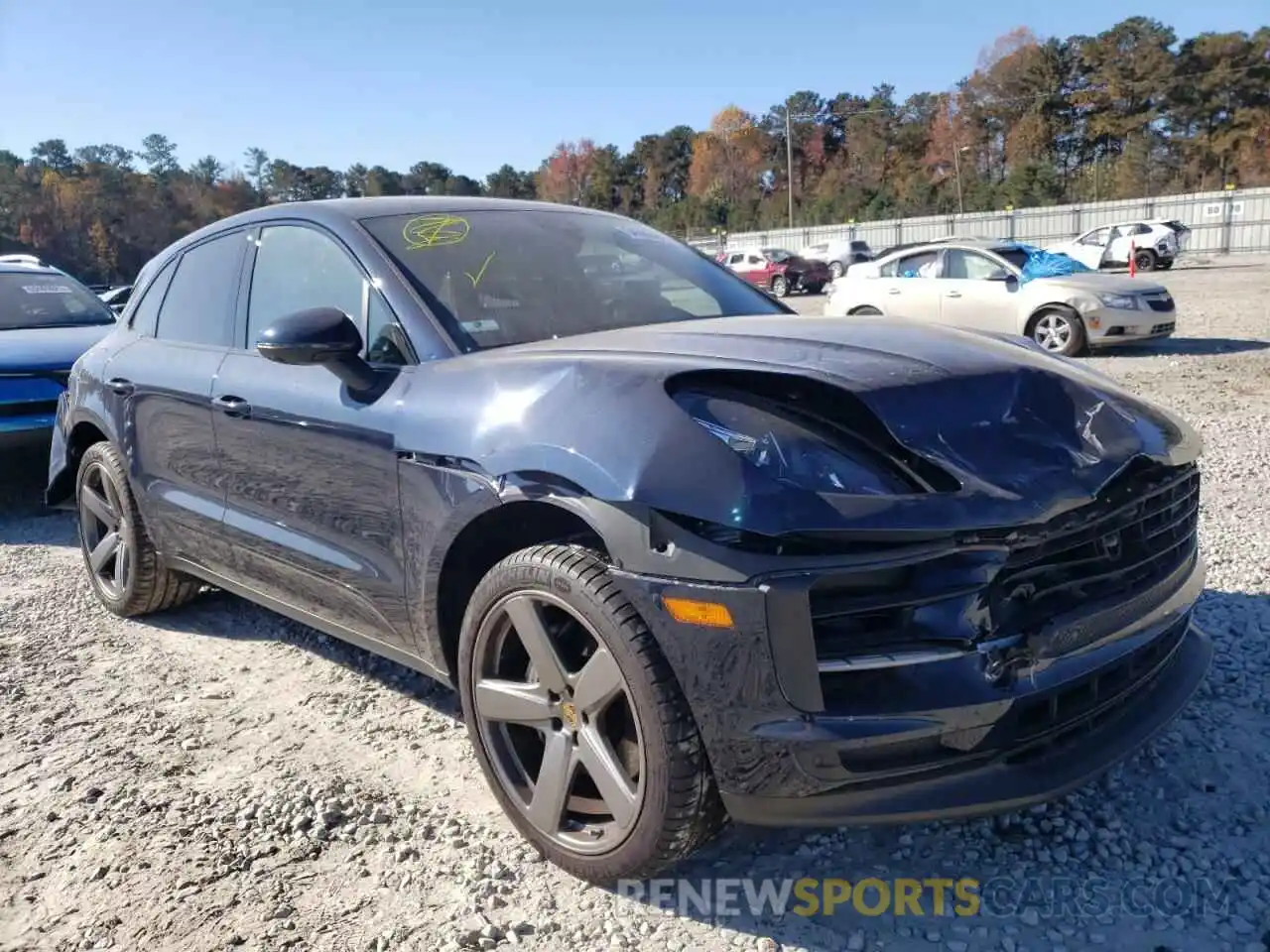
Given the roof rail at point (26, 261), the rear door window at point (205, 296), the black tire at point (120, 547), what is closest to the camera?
the rear door window at point (205, 296)

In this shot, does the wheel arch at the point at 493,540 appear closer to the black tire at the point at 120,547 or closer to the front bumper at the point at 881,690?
the front bumper at the point at 881,690

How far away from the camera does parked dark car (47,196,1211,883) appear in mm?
1897

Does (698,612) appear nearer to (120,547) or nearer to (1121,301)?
(120,547)

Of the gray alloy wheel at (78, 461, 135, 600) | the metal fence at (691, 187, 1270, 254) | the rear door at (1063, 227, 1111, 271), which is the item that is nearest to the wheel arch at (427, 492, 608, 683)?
the gray alloy wheel at (78, 461, 135, 600)

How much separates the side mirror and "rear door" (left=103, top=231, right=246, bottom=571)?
0.87 metres

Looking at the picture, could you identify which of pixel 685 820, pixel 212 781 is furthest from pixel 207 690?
pixel 685 820

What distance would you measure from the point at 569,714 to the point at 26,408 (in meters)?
5.55

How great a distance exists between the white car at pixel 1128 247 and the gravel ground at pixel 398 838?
2836 cm

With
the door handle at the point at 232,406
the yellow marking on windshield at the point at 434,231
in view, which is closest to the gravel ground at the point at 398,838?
the door handle at the point at 232,406

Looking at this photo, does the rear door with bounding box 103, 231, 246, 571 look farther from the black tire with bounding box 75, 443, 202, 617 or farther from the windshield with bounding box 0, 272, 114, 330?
the windshield with bounding box 0, 272, 114, 330

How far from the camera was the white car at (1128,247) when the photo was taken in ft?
94.3

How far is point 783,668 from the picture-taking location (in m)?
1.89

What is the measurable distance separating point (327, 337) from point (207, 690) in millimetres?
1634

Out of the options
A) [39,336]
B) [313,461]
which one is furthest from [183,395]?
[39,336]
